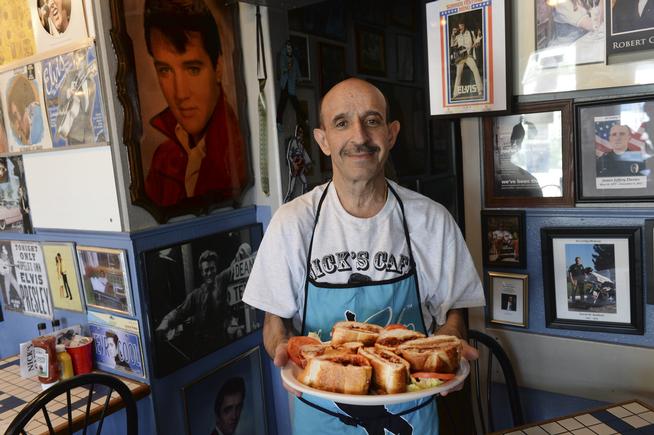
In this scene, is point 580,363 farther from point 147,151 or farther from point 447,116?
point 147,151

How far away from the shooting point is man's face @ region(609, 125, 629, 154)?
165cm

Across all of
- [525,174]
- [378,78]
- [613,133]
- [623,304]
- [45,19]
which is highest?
[45,19]

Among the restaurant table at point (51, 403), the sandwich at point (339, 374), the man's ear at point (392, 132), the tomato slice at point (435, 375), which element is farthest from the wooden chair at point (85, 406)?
the man's ear at point (392, 132)

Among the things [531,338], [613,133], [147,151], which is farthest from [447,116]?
[147,151]

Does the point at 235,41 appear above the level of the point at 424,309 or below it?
above

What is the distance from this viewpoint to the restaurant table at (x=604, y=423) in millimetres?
1396

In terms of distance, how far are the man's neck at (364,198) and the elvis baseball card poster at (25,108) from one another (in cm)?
134

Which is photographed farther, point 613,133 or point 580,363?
point 580,363

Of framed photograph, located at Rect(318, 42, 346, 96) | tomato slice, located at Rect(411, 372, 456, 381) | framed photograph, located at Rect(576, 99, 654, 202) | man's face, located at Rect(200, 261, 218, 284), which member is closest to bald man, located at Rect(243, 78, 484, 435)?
tomato slice, located at Rect(411, 372, 456, 381)

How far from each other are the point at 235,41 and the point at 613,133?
64.7 inches

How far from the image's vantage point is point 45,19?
198cm

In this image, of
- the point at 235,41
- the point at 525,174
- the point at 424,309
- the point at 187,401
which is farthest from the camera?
the point at 235,41

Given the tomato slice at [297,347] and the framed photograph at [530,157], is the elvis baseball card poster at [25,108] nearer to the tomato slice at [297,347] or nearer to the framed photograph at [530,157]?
the tomato slice at [297,347]

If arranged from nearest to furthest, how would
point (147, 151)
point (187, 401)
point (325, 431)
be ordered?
point (325, 431) → point (147, 151) → point (187, 401)
